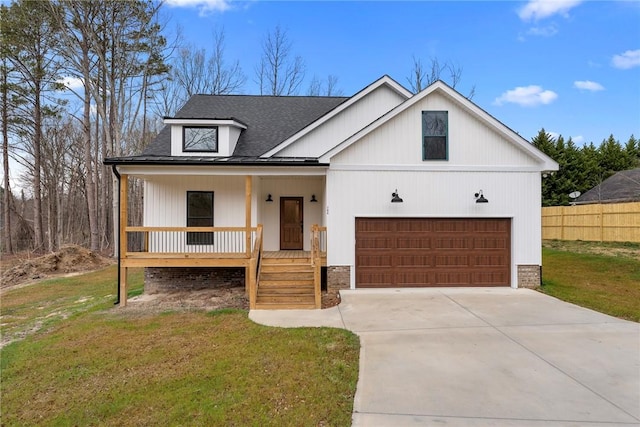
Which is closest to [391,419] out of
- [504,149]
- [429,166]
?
[429,166]

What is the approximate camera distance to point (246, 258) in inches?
372

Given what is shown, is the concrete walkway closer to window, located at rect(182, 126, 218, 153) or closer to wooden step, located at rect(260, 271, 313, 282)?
wooden step, located at rect(260, 271, 313, 282)

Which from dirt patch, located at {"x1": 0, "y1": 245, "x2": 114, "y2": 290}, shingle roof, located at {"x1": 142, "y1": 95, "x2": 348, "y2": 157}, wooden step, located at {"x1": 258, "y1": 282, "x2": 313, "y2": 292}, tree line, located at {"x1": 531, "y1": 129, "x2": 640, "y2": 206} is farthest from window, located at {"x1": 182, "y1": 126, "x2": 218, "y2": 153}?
tree line, located at {"x1": 531, "y1": 129, "x2": 640, "y2": 206}

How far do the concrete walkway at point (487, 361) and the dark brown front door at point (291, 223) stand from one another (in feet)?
13.5

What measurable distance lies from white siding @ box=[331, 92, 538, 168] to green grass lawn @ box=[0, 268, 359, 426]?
537cm

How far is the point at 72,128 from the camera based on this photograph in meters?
25.2

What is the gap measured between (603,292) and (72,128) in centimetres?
3134

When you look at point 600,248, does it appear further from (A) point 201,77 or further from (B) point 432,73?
(A) point 201,77

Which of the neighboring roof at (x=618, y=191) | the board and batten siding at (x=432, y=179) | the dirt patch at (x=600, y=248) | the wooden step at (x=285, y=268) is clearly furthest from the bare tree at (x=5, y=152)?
the neighboring roof at (x=618, y=191)

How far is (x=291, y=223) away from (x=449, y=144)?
19.1 feet

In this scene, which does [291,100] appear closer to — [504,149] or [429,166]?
[429,166]

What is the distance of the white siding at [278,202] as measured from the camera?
12242mm

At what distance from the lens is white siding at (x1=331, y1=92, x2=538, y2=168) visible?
9.96m

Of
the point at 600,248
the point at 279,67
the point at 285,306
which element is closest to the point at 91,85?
the point at 279,67
